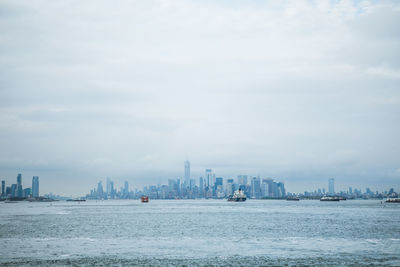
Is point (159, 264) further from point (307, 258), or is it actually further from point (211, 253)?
point (307, 258)

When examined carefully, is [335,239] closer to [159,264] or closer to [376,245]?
[376,245]

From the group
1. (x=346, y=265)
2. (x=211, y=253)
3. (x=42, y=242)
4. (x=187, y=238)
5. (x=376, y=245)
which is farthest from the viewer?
(x=187, y=238)

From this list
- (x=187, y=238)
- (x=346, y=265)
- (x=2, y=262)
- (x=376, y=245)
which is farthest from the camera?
(x=187, y=238)

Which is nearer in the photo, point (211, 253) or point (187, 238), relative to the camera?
point (211, 253)

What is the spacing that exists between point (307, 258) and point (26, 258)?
39.2 meters

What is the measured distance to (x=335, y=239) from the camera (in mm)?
79562

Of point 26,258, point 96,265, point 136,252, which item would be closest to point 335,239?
point 136,252

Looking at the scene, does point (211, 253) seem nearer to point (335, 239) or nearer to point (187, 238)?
point (187, 238)

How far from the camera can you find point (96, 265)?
173ft

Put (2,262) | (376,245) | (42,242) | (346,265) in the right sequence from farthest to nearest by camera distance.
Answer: (42,242) < (376,245) < (2,262) < (346,265)

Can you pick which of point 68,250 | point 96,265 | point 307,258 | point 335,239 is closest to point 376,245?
point 335,239

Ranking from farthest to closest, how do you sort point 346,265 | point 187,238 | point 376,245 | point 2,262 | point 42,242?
point 187,238, point 42,242, point 376,245, point 2,262, point 346,265

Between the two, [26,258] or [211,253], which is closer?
[26,258]

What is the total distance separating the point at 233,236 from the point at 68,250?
34311 mm
